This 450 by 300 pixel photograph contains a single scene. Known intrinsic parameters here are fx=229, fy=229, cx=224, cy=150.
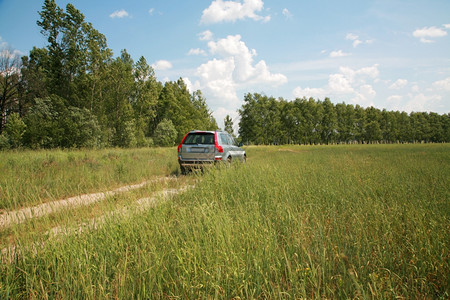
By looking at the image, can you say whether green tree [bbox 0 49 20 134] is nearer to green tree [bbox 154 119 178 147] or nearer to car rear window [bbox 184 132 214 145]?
green tree [bbox 154 119 178 147]

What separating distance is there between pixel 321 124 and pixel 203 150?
90943 mm

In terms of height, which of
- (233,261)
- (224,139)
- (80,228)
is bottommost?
(80,228)

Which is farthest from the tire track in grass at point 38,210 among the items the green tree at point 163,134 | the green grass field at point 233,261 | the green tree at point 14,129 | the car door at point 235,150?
the green tree at point 163,134

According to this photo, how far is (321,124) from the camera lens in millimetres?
90875

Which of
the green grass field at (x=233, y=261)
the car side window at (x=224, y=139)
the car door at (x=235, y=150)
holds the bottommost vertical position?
the green grass field at (x=233, y=261)

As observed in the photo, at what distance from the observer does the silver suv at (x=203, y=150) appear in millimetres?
9289

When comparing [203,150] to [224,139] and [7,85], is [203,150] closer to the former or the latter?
[224,139]

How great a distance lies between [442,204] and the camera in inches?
149

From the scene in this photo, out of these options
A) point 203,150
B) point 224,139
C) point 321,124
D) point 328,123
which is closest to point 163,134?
point 224,139

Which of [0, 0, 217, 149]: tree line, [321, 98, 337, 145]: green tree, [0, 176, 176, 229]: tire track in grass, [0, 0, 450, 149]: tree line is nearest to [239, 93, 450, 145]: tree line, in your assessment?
[321, 98, 337, 145]: green tree

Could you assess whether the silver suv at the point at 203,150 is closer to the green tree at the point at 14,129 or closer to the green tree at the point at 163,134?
the green tree at the point at 14,129

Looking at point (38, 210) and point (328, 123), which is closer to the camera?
point (38, 210)

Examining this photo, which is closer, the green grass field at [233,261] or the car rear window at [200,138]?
the green grass field at [233,261]

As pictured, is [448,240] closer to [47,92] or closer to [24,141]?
[24,141]
